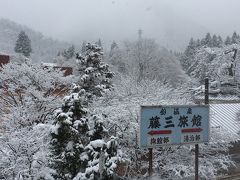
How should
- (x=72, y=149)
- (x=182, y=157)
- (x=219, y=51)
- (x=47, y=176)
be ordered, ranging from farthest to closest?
(x=219, y=51)
(x=182, y=157)
(x=72, y=149)
(x=47, y=176)

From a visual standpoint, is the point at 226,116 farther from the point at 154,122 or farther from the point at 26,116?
the point at 154,122

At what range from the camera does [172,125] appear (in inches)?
366

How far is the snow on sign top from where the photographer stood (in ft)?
28.6

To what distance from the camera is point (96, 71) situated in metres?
27.3

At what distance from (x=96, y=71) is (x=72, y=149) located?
53.5 ft

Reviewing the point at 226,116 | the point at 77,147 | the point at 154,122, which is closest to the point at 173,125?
the point at 154,122

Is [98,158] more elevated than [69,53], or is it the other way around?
[69,53]

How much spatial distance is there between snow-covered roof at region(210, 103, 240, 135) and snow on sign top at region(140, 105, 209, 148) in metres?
13.8

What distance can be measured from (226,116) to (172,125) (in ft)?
58.2

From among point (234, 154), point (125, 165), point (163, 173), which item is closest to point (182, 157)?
point (163, 173)

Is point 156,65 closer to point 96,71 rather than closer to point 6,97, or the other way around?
point 96,71

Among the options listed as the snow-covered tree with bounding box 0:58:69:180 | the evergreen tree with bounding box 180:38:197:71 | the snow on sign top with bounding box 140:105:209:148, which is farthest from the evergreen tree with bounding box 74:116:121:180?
the evergreen tree with bounding box 180:38:197:71

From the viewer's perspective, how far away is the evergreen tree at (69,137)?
36.5 ft

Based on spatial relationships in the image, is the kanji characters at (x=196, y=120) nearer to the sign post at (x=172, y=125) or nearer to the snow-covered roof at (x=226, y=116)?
the sign post at (x=172, y=125)
